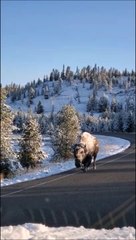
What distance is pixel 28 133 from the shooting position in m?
→ 29.9

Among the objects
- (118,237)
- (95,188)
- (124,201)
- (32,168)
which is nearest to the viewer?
(118,237)

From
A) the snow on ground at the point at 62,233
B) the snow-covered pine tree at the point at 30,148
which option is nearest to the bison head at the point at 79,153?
the snow-covered pine tree at the point at 30,148

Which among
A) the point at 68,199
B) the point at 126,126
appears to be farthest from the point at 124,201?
the point at 126,126

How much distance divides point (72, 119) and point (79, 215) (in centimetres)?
2464

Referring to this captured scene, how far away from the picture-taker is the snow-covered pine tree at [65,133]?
112 ft

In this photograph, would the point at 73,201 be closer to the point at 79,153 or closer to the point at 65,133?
the point at 79,153

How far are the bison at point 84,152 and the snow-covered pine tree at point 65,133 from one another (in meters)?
10.5

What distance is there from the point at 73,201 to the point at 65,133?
842 inches

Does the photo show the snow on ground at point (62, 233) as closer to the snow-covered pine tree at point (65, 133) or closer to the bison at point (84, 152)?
the bison at point (84, 152)

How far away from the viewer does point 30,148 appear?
29.5 metres

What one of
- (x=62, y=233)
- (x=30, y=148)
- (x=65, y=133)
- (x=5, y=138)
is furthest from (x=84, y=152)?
(x=65, y=133)

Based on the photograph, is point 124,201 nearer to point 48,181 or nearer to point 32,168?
point 48,181

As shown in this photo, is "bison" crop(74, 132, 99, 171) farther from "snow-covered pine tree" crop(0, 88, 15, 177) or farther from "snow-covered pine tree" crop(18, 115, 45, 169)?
"snow-covered pine tree" crop(18, 115, 45, 169)

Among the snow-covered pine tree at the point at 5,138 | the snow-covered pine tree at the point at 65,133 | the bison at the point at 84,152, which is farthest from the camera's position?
the snow-covered pine tree at the point at 65,133
